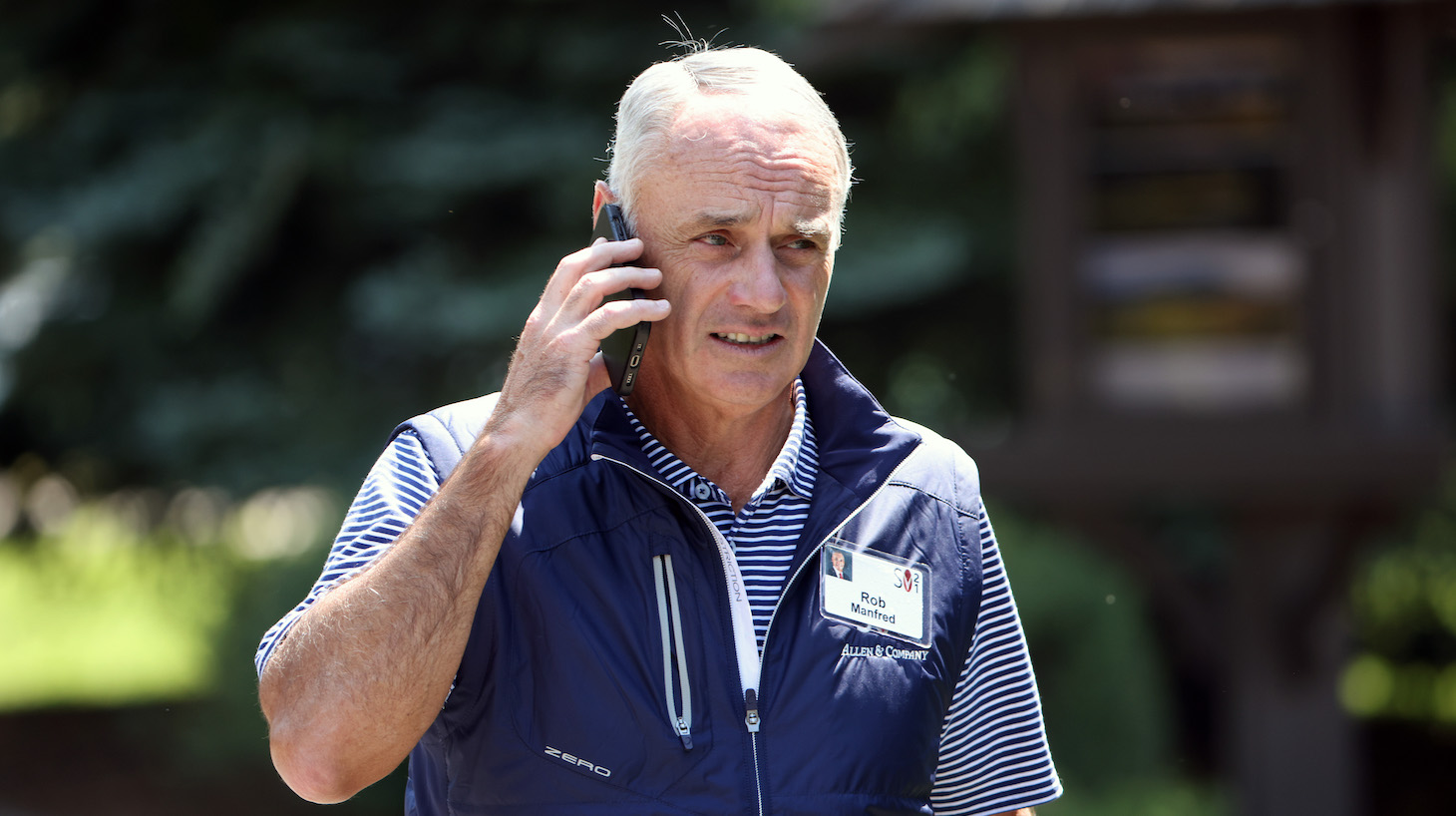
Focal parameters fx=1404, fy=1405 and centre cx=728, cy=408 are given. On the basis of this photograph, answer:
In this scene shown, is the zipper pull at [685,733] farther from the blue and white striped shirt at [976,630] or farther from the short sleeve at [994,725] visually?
the short sleeve at [994,725]

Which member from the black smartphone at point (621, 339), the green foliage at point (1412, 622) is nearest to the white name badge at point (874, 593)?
the black smartphone at point (621, 339)

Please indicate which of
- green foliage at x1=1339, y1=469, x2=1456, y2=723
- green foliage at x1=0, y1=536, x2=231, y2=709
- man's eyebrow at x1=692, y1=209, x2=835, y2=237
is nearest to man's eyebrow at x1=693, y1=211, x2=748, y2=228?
man's eyebrow at x1=692, y1=209, x2=835, y2=237

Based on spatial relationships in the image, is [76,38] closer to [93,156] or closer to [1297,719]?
[93,156]

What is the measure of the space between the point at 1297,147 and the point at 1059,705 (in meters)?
2.82

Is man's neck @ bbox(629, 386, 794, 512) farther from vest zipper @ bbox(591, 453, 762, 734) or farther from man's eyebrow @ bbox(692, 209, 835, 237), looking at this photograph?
man's eyebrow @ bbox(692, 209, 835, 237)

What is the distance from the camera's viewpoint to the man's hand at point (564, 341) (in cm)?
170

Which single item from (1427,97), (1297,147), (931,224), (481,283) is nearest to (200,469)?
(481,283)

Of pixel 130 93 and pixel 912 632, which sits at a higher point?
pixel 130 93

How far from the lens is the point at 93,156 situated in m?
7.87

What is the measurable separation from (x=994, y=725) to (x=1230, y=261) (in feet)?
16.7

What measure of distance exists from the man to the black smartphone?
1.1 inches

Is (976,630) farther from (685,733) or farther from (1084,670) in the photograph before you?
(1084,670)

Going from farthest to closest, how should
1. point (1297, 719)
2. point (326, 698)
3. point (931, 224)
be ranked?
1. point (931, 224)
2. point (1297, 719)
3. point (326, 698)

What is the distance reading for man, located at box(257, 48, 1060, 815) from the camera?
163 centimetres
